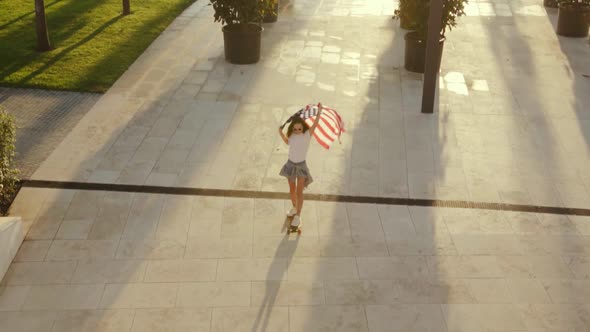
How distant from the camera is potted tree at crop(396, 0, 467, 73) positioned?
14320 millimetres

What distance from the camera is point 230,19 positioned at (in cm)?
1568

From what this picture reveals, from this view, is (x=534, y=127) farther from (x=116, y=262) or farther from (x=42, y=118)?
(x=42, y=118)

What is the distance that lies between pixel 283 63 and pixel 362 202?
656 centimetres

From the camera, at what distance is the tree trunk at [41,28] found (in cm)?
1603

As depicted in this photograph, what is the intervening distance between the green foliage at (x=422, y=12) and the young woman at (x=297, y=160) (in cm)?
644

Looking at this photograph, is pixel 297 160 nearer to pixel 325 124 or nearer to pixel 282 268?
pixel 325 124

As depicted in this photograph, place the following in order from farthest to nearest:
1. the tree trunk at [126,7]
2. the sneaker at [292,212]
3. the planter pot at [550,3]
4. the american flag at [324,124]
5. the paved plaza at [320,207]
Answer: the planter pot at [550,3]
the tree trunk at [126,7]
the sneaker at [292,212]
the american flag at [324,124]
the paved plaza at [320,207]

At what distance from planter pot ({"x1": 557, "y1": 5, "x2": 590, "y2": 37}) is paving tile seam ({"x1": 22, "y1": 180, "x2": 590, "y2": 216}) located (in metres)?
9.45

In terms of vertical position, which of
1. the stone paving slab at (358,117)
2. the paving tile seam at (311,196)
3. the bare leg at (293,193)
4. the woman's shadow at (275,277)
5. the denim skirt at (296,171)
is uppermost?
→ the denim skirt at (296,171)

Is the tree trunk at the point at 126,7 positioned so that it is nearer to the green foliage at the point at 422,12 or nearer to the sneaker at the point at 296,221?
the green foliage at the point at 422,12

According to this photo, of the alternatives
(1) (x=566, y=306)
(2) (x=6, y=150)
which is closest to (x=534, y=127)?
(1) (x=566, y=306)

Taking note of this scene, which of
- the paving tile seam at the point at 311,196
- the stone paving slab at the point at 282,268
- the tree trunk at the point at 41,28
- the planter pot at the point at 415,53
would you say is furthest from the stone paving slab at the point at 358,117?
the tree trunk at the point at 41,28

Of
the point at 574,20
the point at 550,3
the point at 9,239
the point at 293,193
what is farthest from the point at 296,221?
the point at 550,3

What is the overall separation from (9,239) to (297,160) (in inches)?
141
